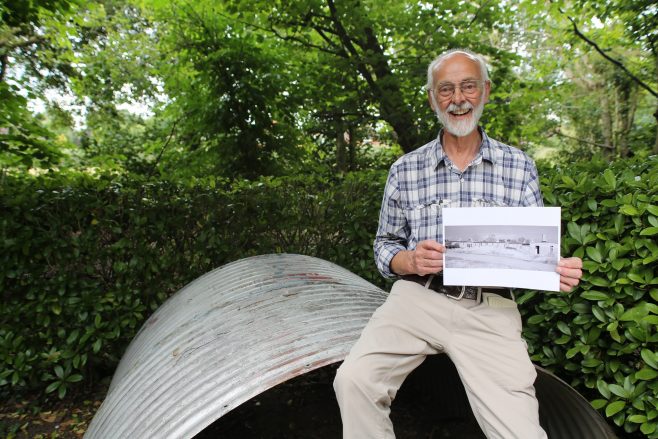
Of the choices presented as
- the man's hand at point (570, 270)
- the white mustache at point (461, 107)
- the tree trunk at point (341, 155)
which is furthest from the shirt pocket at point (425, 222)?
the tree trunk at point (341, 155)

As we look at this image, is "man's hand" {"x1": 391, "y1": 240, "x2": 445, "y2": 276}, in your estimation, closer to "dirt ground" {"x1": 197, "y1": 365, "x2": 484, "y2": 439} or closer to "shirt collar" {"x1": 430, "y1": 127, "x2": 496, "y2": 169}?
"shirt collar" {"x1": 430, "y1": 127, "x2": 496, "y2": 169}

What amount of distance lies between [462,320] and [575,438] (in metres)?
1.14

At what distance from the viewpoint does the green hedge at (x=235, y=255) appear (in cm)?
247

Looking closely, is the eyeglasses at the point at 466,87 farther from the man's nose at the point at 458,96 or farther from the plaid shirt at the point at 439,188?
the plaid shirt at the point at 439,188

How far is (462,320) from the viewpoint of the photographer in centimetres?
228

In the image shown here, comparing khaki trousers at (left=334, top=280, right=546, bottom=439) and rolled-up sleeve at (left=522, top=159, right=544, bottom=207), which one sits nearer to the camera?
khaki trousers at (left=334, top=280, right=546, bottom=439)

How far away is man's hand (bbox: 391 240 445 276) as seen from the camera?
2.16 m

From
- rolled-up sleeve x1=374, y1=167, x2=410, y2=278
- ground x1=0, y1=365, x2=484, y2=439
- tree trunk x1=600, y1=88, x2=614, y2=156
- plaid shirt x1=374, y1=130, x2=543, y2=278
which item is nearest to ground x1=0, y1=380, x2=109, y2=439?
ground x1=0, y1=365, x2=484, y2=439

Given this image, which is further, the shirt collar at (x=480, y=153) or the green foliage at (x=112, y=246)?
the green foliage at (x=112, y=246)

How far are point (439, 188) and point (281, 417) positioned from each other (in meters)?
2.63

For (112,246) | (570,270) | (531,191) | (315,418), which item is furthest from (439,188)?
(112,246)

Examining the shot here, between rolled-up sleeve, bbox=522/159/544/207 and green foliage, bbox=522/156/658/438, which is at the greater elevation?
rolled-up sleeve, bbox=522/159/544/207

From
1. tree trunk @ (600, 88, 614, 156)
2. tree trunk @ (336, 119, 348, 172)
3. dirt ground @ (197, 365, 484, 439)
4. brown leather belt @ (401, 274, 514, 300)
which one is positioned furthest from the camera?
tree trunk @ (600, 88, 614, 156)

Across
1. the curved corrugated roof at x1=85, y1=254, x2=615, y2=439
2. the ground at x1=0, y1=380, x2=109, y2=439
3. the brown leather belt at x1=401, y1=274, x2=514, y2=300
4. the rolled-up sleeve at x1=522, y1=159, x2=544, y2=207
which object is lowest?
the ground at x1=0, y1=380, x2=109, y2=439
